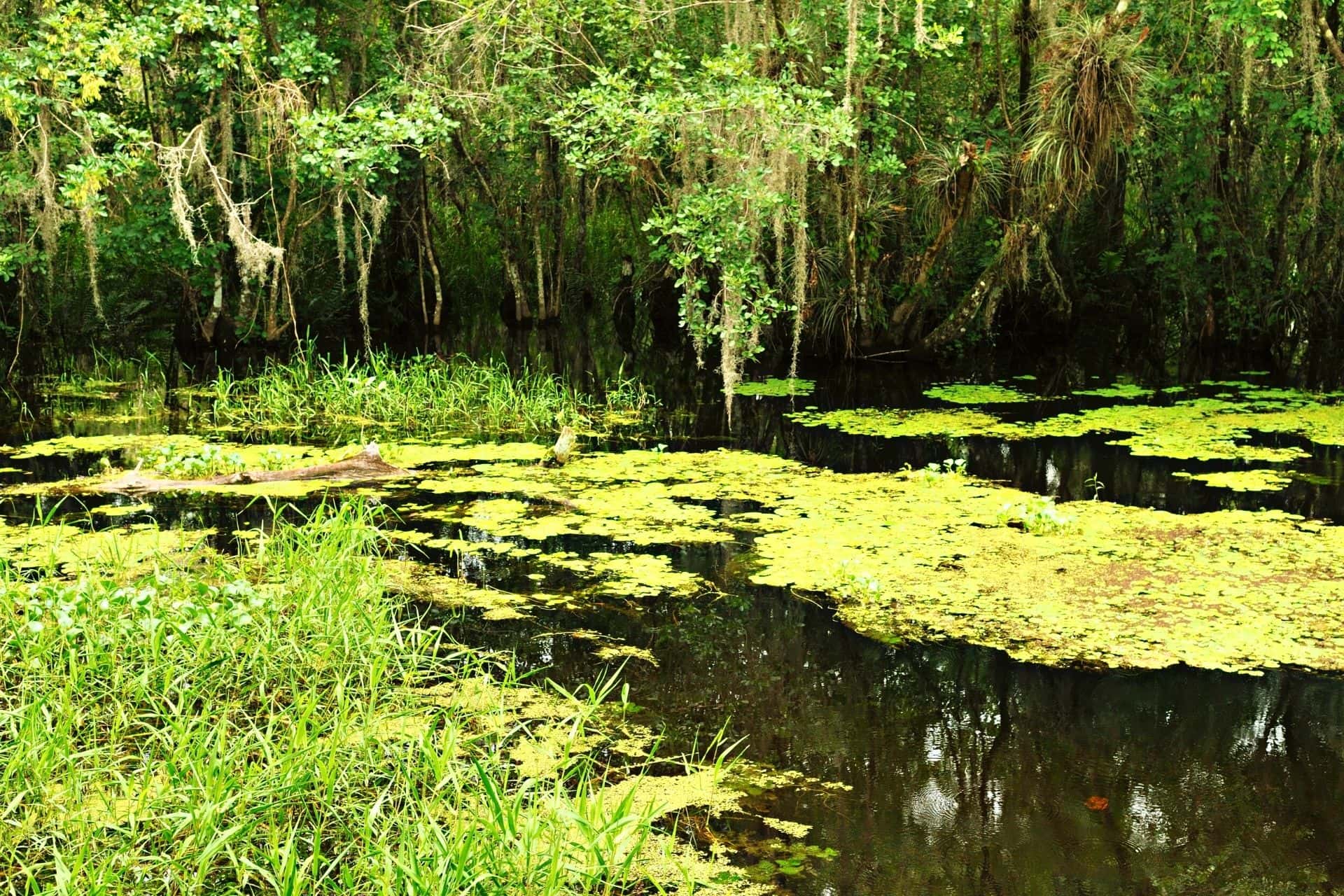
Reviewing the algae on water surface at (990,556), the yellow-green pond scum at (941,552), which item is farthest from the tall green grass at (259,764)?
the algae on water surface at (990,556)

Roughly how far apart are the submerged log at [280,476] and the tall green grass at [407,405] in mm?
1520

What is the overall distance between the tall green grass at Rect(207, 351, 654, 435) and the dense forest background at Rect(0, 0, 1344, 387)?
39.8 inches

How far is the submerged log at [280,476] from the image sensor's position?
6328mm

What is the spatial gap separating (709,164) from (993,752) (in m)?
7.44

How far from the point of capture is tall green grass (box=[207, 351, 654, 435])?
29.1ft

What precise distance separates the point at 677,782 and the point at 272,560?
7.73 ft

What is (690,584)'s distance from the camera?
17.3ft

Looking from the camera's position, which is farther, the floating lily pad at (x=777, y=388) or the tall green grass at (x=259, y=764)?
the floating lily pad at (x=777, y=388)

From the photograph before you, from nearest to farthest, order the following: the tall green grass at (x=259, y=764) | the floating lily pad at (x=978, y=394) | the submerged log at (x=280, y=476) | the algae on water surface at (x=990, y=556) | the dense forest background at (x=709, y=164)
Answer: the tall green grass at (x=259, y=764), the algae on water surface at (x=990, y=556), the submerged log at (x=280, y=476), the dense forest background at (x=709, y=164), the floating lily pad at (x=978, y=394)

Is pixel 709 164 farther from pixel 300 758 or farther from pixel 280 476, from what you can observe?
pixel 300 758

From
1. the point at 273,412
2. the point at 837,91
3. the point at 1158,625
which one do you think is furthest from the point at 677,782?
the point at 837,91

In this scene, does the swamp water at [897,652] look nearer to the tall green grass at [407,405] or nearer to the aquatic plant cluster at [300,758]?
the aquatic plant cluster at [300,758]

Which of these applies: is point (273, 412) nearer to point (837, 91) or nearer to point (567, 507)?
point (567, 507)

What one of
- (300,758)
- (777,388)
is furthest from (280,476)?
(777,388)
